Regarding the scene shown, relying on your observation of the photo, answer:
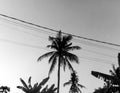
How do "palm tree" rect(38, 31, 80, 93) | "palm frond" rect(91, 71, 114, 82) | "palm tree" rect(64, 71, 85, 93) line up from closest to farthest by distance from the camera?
"palm frond" rect(91, 71, 114, 82) < "palm tree" rect(38, 31, 80, 93) < "palm tree" rect(64, 71, 85, 93)

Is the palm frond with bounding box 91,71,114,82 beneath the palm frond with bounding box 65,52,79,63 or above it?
beneath

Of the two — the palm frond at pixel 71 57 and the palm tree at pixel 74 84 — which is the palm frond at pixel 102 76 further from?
the palm tree at pixel 74 84

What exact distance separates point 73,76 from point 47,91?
843 inches

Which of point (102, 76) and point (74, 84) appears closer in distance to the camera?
point (102, 76)

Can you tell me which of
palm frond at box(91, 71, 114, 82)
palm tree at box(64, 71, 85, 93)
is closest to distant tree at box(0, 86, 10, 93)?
palm tree at box(64, 71, 85, 93)

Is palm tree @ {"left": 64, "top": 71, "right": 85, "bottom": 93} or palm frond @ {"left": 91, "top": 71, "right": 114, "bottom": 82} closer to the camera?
palm frond @ {"left": 91, "top": 71, "right": 114, "bottom": 82}

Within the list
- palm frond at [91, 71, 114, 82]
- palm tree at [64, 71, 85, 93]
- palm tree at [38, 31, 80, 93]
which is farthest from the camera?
palm tree at [64, 71, 85, 93]

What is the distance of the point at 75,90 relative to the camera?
47.2 m

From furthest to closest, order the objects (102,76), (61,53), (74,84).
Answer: (74,84)
(61,53)
(102,76)

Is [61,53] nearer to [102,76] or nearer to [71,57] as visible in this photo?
[71,57]

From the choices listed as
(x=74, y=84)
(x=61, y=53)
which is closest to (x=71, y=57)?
(x=61, y=53)

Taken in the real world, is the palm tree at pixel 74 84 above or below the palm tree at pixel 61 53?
below

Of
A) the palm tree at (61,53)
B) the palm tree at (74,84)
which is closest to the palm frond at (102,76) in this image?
the palm tree at (61,53)

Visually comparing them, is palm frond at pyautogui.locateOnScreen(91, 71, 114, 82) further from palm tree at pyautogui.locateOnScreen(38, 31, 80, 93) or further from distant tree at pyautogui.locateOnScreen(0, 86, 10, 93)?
distant tree at pyautogui.locateOnScreen(0, 86, 10, 93)
